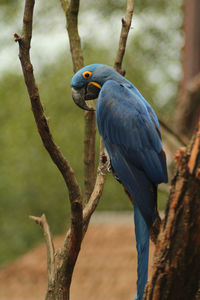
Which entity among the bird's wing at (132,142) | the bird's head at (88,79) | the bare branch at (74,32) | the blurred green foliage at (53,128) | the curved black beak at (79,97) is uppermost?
the bare branch at (74,32)

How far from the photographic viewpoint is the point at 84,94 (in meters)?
2.54

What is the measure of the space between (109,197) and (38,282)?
17.7 feet

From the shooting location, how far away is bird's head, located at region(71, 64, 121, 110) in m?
2.48

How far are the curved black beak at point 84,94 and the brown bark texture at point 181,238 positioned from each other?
1.17m

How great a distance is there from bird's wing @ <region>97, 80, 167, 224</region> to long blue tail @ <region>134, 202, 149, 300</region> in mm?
44

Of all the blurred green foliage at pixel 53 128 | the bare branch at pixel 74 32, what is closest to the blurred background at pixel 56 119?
the blurred green foliage at pixel 53 128

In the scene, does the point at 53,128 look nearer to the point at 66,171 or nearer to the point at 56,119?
the point at 56,119

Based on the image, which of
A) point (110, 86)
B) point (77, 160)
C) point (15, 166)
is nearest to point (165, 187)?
point (110, 86)

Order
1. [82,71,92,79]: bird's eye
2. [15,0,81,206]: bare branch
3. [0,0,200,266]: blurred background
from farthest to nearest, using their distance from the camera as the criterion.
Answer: [0,0,200,266]: blurred background, [82,71,92,79]: bird's eye, [15,0,81,206]: bare branch

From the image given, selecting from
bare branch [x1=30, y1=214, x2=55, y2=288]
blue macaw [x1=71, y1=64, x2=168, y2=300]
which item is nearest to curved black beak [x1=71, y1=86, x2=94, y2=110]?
blue macaw [x1=71, y1=64, x2=168, y2=300]

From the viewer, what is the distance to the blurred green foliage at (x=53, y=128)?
10453mm

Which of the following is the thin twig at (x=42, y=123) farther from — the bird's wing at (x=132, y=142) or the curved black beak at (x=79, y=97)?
the curved black beak at (x=79, y=97)

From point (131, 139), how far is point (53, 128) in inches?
324

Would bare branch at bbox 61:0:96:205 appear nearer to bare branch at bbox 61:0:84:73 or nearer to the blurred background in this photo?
bare branch at bbox 61:0:84:73
